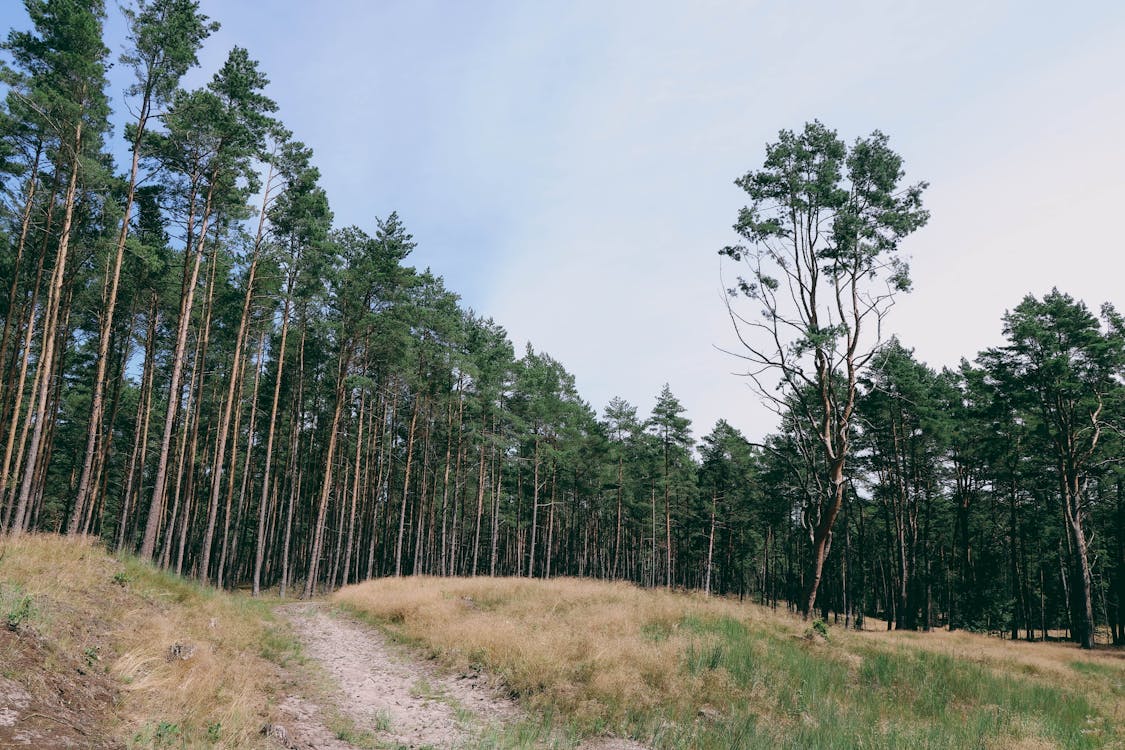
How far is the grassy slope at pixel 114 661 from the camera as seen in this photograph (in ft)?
16.5

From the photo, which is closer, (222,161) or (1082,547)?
(222,161)

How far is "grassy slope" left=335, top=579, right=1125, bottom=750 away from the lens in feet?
27.1

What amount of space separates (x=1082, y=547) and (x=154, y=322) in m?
45.5

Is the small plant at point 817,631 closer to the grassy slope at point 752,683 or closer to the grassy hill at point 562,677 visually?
the grassy hill at point 562,677

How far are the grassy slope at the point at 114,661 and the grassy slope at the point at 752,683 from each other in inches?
178

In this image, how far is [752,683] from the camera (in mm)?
9922

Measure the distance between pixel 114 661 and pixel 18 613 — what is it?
4.13ft

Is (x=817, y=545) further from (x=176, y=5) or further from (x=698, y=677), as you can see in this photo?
(x=176, y=5)

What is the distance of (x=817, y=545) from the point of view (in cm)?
1745

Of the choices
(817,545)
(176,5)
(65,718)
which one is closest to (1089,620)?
(817,545)

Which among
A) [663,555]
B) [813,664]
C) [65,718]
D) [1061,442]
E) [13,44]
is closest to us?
[65,718]

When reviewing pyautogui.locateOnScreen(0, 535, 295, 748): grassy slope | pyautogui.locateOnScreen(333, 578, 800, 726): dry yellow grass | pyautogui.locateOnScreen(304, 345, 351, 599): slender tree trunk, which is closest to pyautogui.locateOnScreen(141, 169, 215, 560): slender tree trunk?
pyautogui.locateOnScreen(0, 535, 295, 748): grassy slope

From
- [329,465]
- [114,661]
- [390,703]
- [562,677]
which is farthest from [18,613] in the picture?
[329,465]

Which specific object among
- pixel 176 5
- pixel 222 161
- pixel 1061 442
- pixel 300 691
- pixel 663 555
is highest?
pixel 176 5
